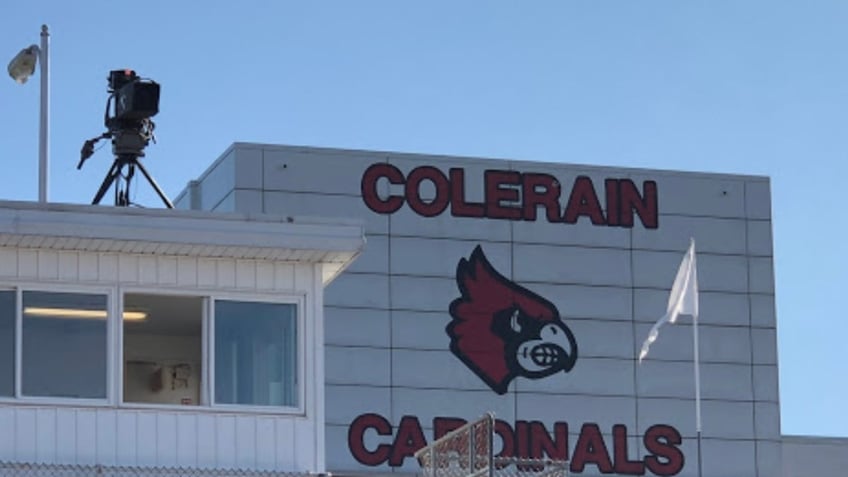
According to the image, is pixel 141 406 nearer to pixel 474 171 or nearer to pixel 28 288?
pixel 28 288

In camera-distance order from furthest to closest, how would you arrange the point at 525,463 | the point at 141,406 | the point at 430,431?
the point at 430,431, the point at 141,406, the point at 525,463

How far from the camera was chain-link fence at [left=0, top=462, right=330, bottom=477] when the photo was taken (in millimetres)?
25688

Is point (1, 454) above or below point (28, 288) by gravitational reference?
below

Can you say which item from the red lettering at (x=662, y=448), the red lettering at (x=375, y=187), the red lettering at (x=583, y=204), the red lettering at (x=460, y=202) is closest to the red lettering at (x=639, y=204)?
the red lettering at (x=583, y=204)

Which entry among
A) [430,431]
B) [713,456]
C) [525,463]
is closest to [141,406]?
[525,463]

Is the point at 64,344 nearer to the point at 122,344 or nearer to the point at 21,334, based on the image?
the point at 21,334

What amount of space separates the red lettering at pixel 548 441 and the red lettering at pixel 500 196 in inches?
199

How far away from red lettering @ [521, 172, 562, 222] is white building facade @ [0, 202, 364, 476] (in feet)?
107

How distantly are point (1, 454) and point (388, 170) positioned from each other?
111ft

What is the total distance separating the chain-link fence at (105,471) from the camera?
25.7m

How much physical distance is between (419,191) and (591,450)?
743cm

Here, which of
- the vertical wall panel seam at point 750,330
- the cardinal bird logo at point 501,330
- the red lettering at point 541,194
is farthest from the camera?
the vertical wall panel seam at point 750,330

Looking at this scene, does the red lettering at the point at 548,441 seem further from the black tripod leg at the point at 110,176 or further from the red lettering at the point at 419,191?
the black tripod leg at the point at 110,176

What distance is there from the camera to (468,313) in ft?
194
